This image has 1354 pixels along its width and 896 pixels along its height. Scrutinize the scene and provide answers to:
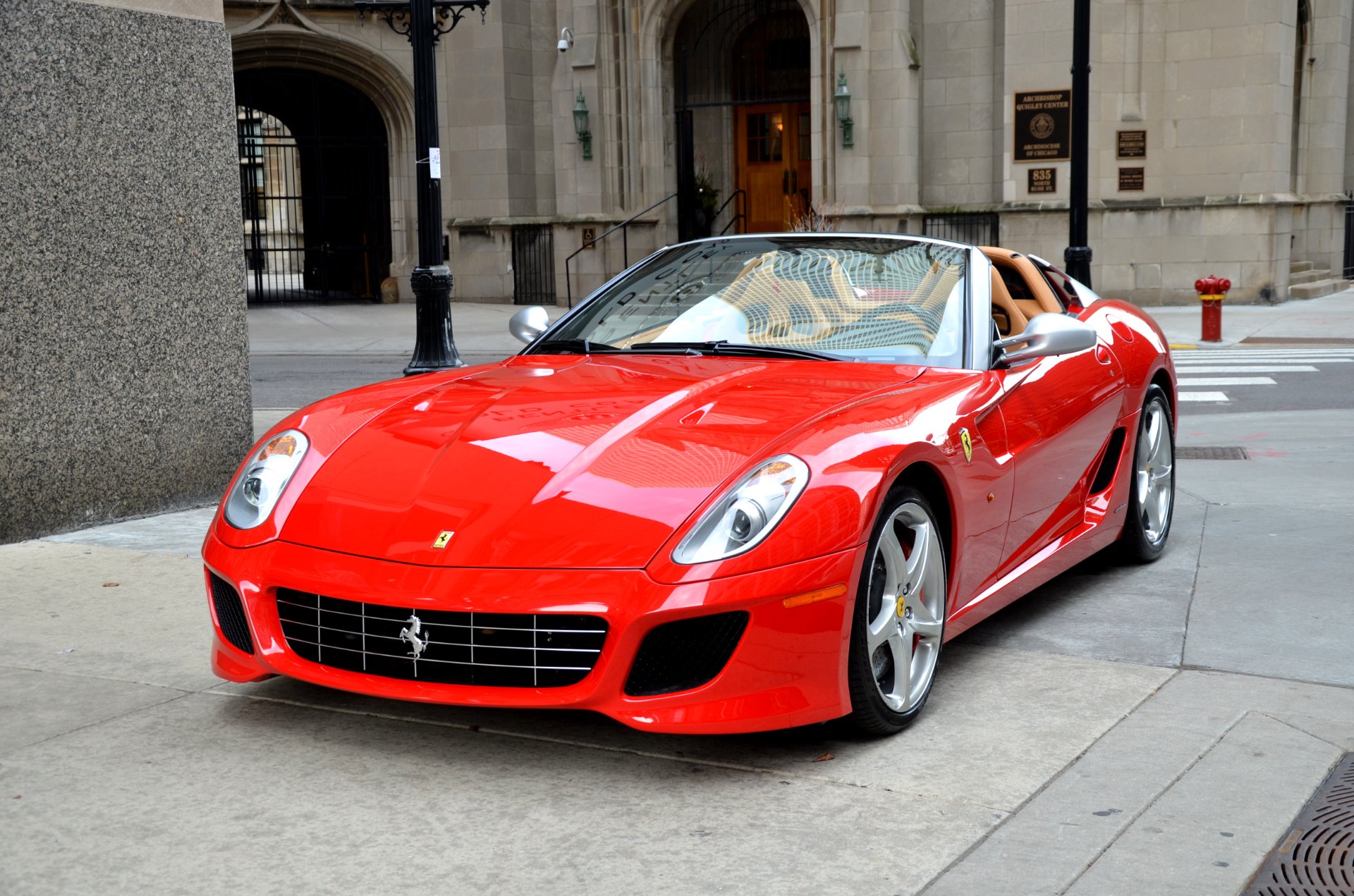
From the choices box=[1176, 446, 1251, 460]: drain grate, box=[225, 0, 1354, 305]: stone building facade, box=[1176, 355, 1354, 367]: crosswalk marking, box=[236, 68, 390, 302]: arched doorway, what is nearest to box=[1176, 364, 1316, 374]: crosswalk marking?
box=[1176, 355, 1354, 367]: crosswalk marking

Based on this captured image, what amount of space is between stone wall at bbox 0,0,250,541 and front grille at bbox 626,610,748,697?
4.12 metres

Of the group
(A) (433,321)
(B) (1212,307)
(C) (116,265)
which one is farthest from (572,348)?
(B) (1212,307)

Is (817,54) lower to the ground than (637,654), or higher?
higher

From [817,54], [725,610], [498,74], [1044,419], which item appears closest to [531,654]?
[725,610]

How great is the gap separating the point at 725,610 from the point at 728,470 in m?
0.41

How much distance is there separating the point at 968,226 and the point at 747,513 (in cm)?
2288

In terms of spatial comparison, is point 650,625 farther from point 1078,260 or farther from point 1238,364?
point 1238,364

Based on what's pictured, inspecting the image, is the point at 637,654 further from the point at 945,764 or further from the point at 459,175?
the point at 459,175

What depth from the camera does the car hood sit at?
3572mm

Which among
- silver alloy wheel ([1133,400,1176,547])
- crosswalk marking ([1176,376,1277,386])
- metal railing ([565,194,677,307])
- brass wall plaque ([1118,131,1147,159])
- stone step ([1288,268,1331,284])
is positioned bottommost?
crosswalk marking ([1176,376,1277,386])

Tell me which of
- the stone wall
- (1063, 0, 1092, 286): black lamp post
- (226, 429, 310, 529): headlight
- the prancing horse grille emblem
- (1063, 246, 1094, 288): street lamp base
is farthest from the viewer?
(1063, 246, 1094, 288): street lamp base

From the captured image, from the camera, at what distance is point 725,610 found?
11.2 feet

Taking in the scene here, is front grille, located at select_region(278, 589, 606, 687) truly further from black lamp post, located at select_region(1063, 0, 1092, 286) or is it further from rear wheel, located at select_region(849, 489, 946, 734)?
black lamp post, located at select_region(1063, 0, 1092, 286)

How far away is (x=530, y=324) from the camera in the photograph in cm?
532
